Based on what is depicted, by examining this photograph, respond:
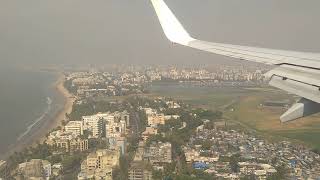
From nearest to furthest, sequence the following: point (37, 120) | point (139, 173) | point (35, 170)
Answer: point (139, 173) → point (35, 170) → point (37, 120)

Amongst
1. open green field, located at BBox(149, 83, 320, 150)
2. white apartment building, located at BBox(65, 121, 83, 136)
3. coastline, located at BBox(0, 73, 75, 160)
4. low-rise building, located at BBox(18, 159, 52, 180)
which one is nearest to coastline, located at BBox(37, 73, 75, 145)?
coastline, located at BBox(0, 73, 75, 160)

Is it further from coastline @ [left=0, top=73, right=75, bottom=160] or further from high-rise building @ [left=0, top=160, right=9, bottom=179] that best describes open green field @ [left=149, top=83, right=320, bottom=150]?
high-rise building @ [left=0, top=160, right=9, bottom=179]

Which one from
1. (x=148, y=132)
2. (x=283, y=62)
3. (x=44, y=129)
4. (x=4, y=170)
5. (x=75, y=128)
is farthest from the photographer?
(x=44, y=129)

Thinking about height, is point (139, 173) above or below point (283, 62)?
below

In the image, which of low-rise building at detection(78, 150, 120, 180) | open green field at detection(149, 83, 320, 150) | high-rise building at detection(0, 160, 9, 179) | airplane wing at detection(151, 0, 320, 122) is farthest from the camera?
open green field at detection(149, 83, 320, 150)

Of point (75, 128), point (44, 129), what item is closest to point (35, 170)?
point (75, 128)

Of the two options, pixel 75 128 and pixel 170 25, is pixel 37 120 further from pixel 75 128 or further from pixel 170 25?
pixel 170 25

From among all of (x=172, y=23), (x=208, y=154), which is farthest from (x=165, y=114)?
(x=172, y=23)
